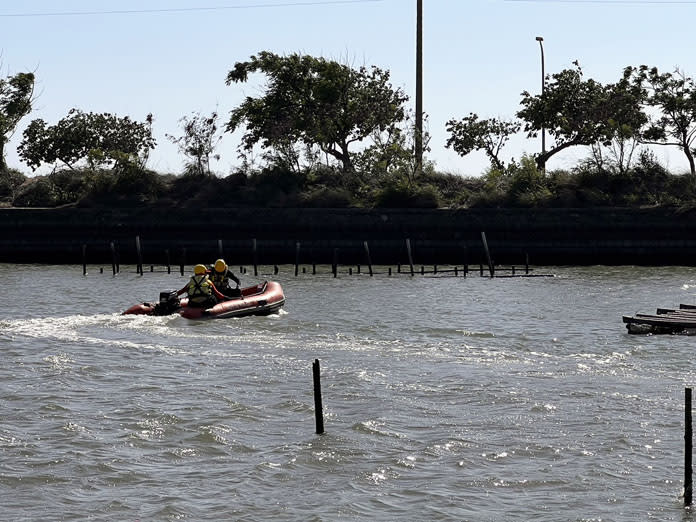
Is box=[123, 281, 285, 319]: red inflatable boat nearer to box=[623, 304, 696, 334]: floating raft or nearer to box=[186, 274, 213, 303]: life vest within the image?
box=[186, 274, 213, 303]: life vest

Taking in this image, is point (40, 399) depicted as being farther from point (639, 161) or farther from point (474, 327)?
point (639, 161)

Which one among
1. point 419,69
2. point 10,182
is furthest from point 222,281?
point 10,182

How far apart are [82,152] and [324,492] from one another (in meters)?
58.3

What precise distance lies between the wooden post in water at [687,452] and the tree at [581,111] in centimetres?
4540

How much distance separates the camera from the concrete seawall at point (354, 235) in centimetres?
5134

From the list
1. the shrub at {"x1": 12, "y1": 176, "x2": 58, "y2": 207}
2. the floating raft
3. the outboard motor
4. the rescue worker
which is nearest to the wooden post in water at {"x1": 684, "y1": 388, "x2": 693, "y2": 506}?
the floating raft

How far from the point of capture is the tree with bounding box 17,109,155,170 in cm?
6844

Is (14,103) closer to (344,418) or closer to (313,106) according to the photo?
(313,106)

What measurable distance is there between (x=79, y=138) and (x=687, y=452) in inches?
2366

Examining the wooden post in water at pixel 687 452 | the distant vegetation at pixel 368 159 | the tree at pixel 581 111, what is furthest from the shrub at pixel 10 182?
the wooden post in water at pixel 687 452

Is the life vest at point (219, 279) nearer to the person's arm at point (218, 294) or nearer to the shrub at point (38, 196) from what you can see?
the person's arm at point (218, 294)

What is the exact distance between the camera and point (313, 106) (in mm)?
61094

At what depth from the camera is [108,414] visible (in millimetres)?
18438

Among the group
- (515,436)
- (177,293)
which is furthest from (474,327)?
(515,436)
